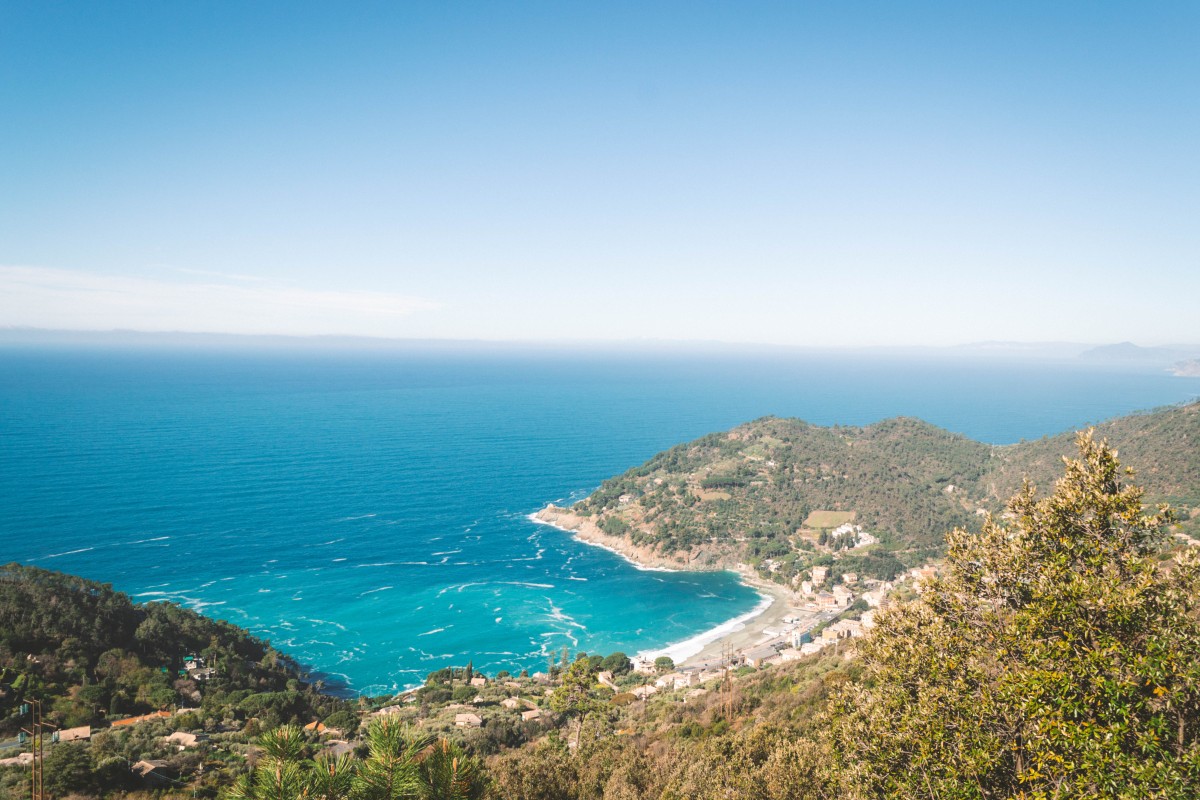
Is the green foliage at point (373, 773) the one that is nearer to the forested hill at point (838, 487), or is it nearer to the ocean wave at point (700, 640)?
the ocean wave at point (700, 640)

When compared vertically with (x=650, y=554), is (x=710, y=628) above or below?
below

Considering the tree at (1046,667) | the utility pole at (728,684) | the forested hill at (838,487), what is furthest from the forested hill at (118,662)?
the forested hill at (838,487)

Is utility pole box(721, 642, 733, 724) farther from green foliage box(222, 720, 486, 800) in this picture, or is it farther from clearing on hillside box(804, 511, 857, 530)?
clearing on hillside box(804, 511, 857, 530)

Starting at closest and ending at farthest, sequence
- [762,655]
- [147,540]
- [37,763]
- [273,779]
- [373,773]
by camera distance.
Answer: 1. [273,779]
2. [373,773]
3. [37,763]
4. [762,655]
5. [147,540]

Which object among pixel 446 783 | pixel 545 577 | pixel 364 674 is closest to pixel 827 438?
pixel 545 577

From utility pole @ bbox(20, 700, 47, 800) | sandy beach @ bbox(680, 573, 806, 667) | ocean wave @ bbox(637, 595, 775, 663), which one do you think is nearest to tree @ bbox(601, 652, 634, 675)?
ocean wave @ bbox(637, 595, 775, 663)

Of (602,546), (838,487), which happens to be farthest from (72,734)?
(838,487)

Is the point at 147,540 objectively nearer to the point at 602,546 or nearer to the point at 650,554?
the point at 602,546

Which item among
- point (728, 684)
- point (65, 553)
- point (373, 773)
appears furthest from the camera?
point (65, 553)
